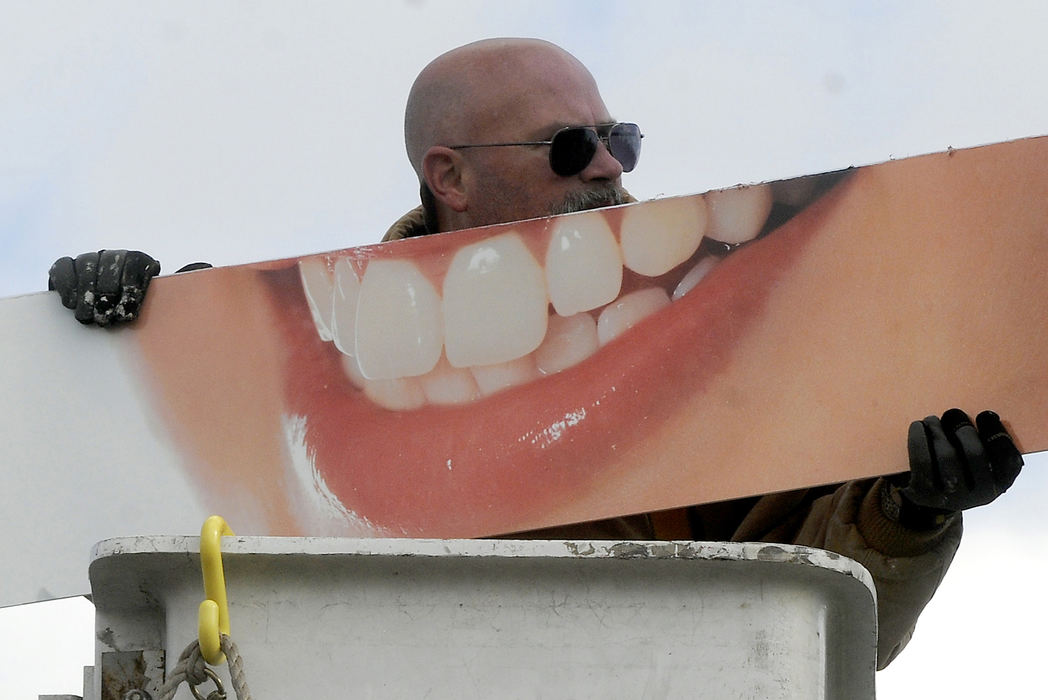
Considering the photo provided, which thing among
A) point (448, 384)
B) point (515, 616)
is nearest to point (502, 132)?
point (448, 384)

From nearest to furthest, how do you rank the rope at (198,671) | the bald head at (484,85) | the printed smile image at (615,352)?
the rope at (198,671)
the printed smile image at (615,352)
the bald head at (484,85)

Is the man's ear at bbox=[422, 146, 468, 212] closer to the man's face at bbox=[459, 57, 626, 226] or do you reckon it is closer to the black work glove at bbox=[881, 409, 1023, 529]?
the man's face at bbox=[459, 57, 626, 226]

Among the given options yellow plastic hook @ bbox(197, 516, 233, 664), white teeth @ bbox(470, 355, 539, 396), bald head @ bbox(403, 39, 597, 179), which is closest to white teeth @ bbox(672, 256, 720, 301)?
white teeth @ bbox(470, 355, 539, 396)

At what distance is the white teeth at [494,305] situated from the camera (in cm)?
238

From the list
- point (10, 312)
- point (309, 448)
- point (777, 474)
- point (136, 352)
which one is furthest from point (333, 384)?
point (777, 474)

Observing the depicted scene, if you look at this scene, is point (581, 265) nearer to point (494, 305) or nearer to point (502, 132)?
point (494, 305)

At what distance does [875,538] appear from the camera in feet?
7.94

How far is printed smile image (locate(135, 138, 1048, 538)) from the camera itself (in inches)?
87.2

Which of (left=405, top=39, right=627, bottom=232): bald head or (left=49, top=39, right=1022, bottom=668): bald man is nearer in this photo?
(left=49, top=39, right=1022, bottom=668): bald man

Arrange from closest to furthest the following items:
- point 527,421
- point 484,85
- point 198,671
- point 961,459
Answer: point 198,671, point 961,459, point 527,421, point 484,85

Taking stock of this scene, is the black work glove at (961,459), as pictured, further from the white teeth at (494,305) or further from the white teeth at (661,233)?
the white teeth at (494,305)

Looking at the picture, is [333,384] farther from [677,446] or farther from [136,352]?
[677,446]

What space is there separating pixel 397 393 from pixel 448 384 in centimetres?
8

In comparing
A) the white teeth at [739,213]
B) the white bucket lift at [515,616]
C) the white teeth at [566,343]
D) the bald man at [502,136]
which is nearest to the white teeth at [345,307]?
the white teeth at [566,343]
